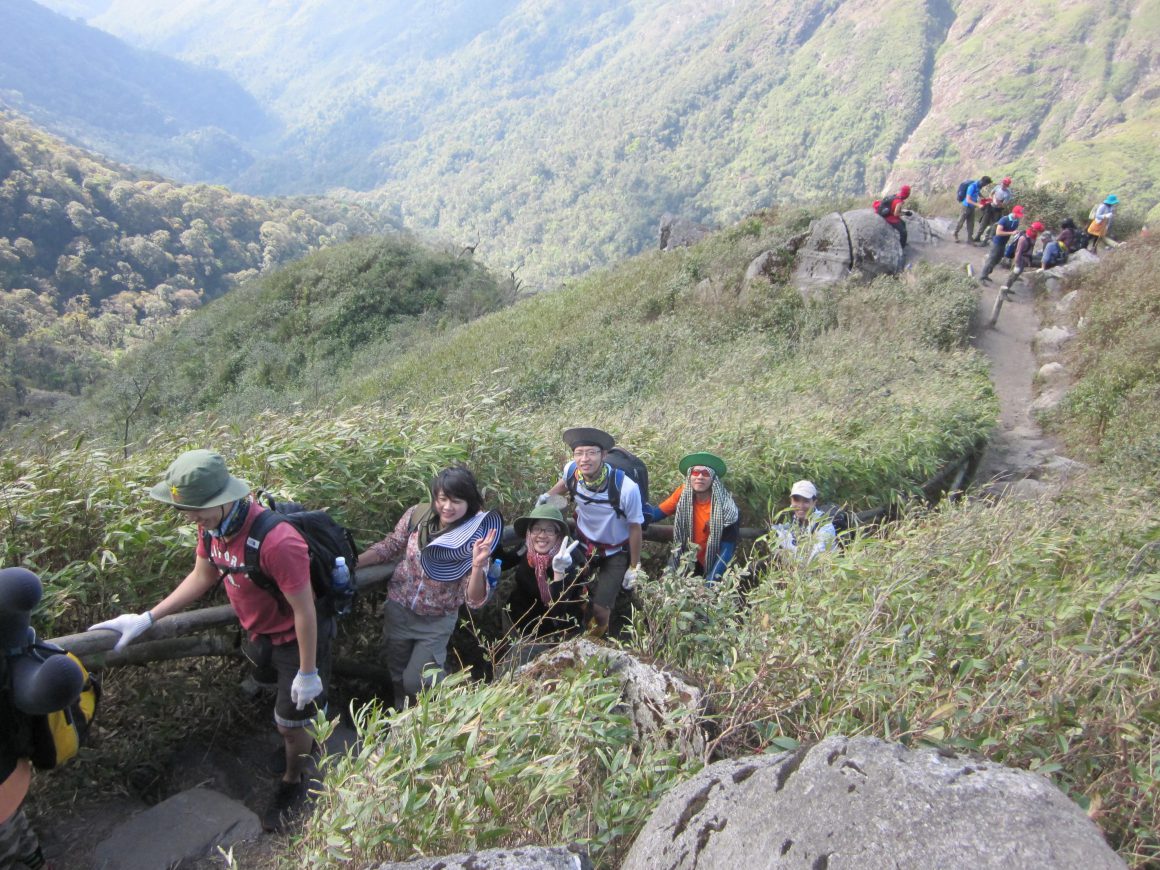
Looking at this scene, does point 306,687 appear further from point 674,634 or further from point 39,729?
point 674,634

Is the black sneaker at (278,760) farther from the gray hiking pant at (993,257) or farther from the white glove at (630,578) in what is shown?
the gray hiking pant at (993,257)

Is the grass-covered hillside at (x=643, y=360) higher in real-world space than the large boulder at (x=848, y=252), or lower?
lower

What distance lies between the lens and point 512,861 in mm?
1690

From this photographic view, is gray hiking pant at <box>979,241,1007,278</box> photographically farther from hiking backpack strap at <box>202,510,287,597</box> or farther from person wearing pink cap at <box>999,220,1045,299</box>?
hiking backpack strap at <box>202,510,287,597</box>

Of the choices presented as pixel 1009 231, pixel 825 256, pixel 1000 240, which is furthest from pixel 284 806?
pixel 1009 231

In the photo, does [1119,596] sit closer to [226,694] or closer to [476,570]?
[476,570]

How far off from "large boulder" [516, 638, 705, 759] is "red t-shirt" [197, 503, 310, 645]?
3.29 feet

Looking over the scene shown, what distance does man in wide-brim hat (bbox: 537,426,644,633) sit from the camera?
13.8ft

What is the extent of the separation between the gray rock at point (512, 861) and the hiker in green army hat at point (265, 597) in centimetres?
118

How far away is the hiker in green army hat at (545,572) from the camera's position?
12.6ft

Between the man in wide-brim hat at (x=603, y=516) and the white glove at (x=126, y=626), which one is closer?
the white glove at (x=126, y=626)

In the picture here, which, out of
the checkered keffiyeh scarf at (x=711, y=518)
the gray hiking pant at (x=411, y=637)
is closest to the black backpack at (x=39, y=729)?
the gray hiking pant at (x=411, y=637)

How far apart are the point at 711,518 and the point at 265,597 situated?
279cm

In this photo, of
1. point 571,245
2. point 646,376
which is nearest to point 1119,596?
point 646,376
